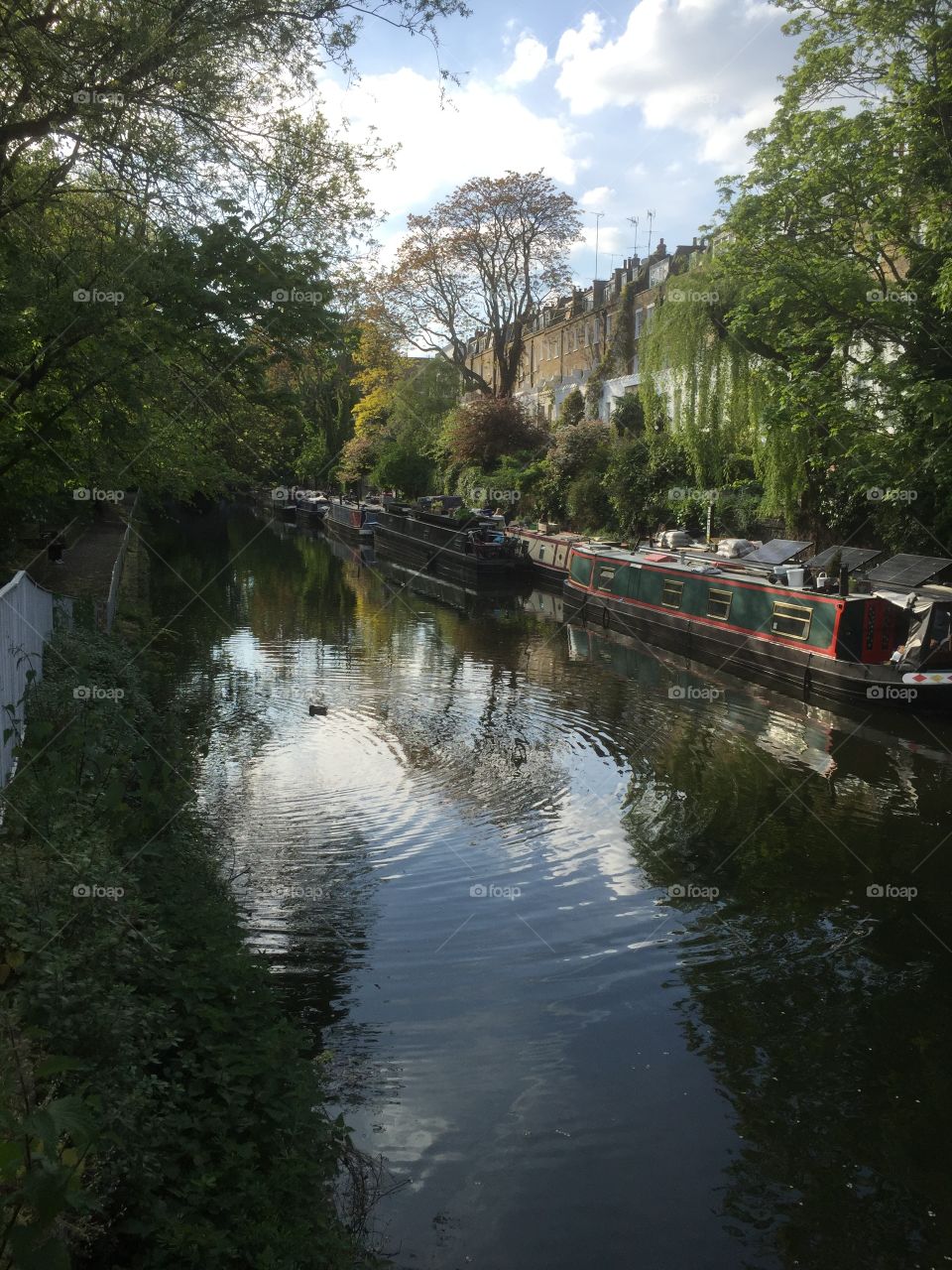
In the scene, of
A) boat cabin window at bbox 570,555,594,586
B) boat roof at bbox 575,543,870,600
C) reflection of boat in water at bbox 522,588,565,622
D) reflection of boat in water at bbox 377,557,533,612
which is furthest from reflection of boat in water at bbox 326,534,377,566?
boat roof at bbox 575,543,870,600

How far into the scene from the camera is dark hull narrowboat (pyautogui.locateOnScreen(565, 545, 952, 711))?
14.0 meters

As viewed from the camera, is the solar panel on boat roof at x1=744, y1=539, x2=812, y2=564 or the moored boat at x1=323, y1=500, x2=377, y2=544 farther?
the moored boat at x1=323, y1=500, x2=377, y2=544

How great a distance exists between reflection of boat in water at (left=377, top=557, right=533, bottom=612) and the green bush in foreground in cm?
1941

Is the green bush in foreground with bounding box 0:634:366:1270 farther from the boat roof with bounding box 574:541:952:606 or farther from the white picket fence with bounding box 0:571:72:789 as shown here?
the boat roof with bounding box 574:541:952:606

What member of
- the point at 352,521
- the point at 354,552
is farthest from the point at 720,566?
the point at 352,521

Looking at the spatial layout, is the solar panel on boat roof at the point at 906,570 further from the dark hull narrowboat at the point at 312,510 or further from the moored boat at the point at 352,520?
the dark hull narrowboat at the point at 312,510

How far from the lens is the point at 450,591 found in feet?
91.7

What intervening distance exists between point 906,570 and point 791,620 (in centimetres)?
219

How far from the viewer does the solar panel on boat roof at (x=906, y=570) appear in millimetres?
15721

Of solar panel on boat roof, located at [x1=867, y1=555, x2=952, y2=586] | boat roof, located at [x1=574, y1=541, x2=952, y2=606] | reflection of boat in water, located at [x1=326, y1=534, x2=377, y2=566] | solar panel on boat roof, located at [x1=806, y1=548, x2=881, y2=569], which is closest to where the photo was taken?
boat roof, located at [x1=574, y1=541, x2=952, y2=606]

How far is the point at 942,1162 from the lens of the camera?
5035 mm

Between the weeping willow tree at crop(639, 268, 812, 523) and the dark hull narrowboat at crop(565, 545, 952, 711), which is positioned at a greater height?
the weeping willow tree at crop(639, 268, 812, 523)

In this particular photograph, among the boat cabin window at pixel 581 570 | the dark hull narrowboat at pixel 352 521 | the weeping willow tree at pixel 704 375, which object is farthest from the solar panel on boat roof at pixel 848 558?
the dark hull narrowboat at pixel 352 521

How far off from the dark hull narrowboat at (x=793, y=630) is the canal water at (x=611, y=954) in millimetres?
662
